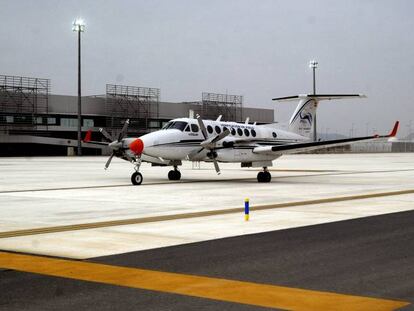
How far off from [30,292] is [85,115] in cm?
10464

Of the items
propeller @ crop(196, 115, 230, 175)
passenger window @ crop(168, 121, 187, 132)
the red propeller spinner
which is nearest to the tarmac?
the red propeller spinner

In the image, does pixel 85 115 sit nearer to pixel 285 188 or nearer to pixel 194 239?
pixel 285 188

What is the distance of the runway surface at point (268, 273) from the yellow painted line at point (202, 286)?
0.12 ft

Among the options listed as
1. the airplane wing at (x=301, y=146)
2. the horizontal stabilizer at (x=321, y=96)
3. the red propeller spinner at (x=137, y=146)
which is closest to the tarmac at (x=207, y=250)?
the red propeller spinner at (x=137, y=146)

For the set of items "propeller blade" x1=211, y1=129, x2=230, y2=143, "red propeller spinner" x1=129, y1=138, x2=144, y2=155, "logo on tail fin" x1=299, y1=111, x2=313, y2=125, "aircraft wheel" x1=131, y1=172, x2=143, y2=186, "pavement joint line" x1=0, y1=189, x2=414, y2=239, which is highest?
"logo on tail fin" x1=299, y1=111, x2=313, y2=125

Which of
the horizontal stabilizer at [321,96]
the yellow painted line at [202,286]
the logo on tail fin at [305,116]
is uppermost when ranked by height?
the horizontal stabilizer at [321,96]

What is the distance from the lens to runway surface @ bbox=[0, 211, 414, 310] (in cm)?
759

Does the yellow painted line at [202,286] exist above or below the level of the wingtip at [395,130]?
below

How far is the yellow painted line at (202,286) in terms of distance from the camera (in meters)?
7.52

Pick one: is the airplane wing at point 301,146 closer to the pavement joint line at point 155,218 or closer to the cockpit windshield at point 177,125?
the cockpit windshield at point 177,125

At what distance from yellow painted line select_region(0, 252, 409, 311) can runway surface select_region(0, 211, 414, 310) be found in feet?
0.12

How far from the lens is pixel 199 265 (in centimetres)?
998

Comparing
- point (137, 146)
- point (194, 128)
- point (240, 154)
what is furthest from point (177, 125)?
point (240, 154)

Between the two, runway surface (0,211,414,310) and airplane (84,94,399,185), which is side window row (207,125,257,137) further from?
runway surface (0,211,414,310)
